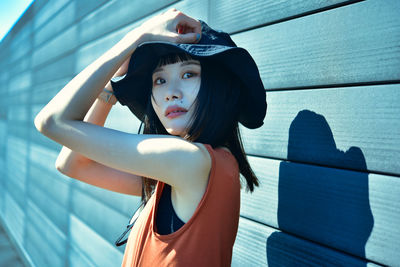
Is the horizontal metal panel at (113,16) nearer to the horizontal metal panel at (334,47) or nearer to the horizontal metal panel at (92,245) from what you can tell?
the horizontal metal panel at (334,47)

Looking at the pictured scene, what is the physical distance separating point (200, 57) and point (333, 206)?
65 cm

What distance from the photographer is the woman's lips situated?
0.95 meters

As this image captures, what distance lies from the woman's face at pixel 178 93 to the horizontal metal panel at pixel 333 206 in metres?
0.45

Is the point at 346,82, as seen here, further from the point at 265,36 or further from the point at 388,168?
the point at 265,36

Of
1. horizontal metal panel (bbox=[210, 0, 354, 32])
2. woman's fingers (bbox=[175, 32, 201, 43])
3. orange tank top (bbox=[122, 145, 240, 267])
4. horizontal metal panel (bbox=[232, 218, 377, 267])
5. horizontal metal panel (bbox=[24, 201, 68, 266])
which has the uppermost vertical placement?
horizontal metal panel (bbox=[210, 0, 354, 32])

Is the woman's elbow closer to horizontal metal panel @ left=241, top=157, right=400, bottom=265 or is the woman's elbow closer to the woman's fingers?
the woman's fingers

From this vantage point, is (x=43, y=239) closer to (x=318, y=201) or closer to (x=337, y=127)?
(x=318, y=201)

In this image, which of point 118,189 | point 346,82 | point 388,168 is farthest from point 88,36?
point 388,168

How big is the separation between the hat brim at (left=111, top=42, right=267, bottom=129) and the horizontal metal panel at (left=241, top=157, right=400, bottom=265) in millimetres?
260

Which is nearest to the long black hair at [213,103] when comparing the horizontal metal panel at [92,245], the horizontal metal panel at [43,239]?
the horizontal metal panel at [92,245]

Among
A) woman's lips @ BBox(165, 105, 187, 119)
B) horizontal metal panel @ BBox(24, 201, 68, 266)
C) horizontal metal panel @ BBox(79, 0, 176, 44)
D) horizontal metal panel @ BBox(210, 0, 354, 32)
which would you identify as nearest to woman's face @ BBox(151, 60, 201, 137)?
woman's lips @ BBox(165, 105, 187, 119)

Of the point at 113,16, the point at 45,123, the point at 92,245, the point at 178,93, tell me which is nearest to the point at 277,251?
the point at 178,93

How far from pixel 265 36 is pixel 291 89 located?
28 cm

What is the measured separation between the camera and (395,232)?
824 millimetres
